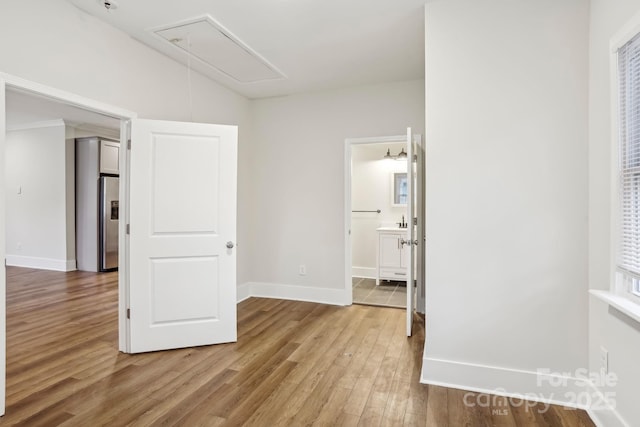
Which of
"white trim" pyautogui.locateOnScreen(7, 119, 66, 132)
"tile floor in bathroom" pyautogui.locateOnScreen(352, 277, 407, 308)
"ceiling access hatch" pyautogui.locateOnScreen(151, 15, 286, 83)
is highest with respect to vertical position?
"white trim" pyautogui.locateOnScreen(7, 119, 66, 132)

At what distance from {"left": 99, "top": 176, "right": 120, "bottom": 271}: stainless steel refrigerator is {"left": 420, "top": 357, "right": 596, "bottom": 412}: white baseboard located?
6.01m

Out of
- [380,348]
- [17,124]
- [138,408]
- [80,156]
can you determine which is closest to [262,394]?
[138,408]

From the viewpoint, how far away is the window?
1.66 metres

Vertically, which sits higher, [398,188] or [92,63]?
[92,63]

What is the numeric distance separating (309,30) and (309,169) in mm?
1821

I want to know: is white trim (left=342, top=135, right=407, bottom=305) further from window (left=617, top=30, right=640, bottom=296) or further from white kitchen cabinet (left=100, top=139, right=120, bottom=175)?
white kitchen cabinet (left=100, top=139, right=120, bottom=175)

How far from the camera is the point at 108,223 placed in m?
6.29

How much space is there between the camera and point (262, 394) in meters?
2.24

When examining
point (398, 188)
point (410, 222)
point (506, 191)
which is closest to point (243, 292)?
point (410, 222)

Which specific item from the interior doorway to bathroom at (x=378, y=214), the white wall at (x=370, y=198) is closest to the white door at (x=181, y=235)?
the interior doorway to bathroom at (x=378, y=214)

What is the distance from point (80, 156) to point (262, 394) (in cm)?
628

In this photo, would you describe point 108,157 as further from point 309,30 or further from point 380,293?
point 380,293

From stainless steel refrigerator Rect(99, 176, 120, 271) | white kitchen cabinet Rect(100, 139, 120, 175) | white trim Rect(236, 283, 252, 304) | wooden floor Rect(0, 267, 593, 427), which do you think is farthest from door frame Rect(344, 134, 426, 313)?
→ white kitchen cabinet Rect(100, 139, 120, 175)

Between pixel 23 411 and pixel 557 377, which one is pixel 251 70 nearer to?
pixel 23 411
